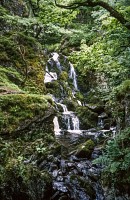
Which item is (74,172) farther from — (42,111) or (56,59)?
(56,59)

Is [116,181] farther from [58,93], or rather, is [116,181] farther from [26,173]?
[58,93]

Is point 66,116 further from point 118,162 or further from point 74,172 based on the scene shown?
point 118,162

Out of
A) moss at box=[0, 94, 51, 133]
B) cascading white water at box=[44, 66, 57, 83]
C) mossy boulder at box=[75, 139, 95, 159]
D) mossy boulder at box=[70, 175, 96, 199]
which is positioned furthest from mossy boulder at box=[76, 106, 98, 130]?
mossy boulder at box=[70, 175, 96, 199]

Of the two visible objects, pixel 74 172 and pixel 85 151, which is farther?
pixel 85 151

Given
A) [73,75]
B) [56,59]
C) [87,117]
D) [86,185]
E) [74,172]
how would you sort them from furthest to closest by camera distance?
A: [56,59] < [73,75] < [87,117] < [74,172] < [86,185]

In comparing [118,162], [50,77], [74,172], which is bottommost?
[74,172]

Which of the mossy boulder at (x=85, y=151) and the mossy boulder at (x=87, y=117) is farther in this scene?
the mossy boulder at (x=87, y=117)

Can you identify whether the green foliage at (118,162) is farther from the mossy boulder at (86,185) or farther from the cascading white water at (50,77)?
the cascading white water at (50,77)

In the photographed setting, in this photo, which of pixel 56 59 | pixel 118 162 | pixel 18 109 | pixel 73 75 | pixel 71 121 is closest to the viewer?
pixel 118 162

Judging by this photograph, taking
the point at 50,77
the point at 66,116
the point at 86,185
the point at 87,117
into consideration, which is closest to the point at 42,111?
the point at 86,185

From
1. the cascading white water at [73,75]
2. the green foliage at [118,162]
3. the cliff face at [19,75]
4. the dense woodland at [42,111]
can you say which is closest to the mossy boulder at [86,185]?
the dense woodland at [42,111]

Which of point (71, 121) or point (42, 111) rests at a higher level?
point (71, 121)

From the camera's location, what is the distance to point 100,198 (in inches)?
281

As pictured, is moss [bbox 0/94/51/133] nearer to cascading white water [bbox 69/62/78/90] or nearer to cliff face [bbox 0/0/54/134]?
cliff face [bbox 0/0/54/134]
